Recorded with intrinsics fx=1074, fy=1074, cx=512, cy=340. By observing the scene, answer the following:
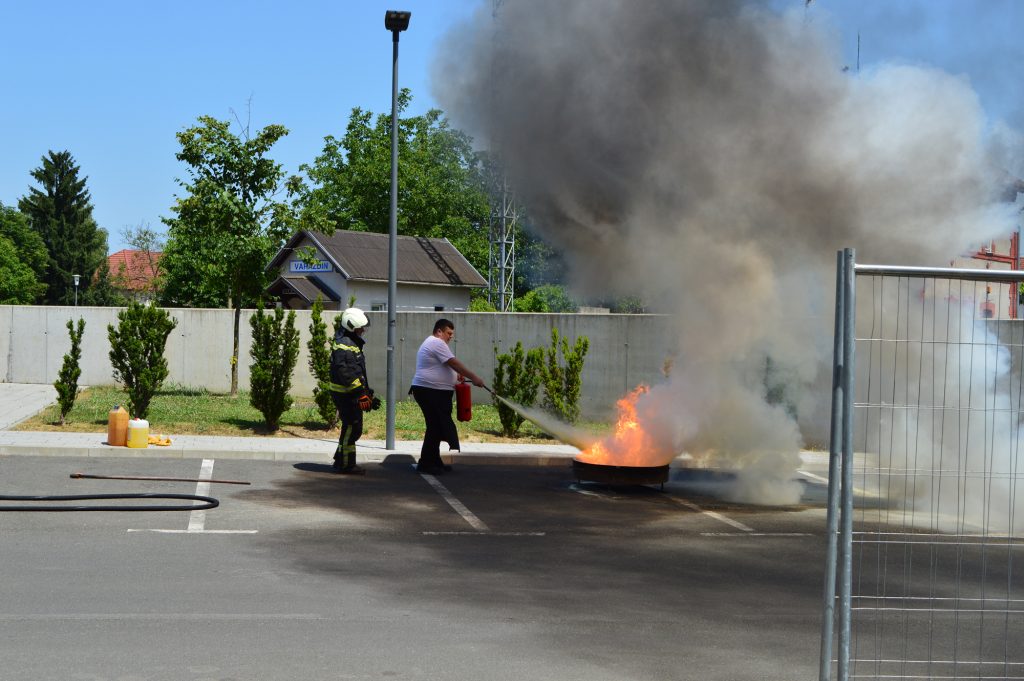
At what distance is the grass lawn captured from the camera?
16.4 metres

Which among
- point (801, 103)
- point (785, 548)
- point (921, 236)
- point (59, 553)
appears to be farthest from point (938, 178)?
point (59, 553)

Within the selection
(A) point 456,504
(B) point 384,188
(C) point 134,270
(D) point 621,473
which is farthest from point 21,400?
(C) point 134,270

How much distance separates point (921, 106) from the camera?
38.9 ft

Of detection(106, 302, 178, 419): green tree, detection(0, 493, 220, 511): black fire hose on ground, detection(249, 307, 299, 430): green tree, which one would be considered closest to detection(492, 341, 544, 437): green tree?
detection(249, 307, 299, 430): green tree

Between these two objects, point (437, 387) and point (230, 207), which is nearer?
point (437, 387)

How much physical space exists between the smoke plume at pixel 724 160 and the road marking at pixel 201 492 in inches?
200

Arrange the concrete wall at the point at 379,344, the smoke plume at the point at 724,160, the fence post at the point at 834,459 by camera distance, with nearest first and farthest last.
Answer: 1. the fence post at the point at 834,459
2. the smoke plume at the point at 724,160
3. the concrete wall at the point at 379,344

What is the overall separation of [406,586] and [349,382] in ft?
19.3

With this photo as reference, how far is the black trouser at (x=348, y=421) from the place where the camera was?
13219 mm

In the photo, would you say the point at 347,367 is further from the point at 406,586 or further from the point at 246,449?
the point at 406,586

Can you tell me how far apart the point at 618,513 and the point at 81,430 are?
8929mm

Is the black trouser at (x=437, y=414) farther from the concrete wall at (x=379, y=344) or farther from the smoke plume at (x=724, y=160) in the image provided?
the concrete wall at (x=379, y=344)

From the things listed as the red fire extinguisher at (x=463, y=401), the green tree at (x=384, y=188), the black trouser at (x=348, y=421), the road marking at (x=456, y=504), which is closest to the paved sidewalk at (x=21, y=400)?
the black trouser at (x=348, y=421)

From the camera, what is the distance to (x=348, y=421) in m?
13.3
